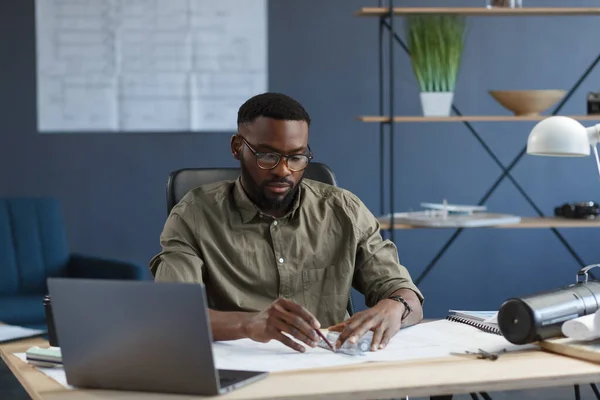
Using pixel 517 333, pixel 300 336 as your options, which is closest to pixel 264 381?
pixel 300 336

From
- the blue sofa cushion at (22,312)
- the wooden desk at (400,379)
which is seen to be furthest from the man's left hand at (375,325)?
the blue sofa cushion at (22,312)

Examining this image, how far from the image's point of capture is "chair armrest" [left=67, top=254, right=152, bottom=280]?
4000mm

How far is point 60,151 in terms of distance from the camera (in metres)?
4.73

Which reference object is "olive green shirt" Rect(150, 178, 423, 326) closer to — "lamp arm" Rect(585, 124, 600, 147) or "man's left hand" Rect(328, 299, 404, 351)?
"man's left hand" Rect(328, 299, 404, 351)

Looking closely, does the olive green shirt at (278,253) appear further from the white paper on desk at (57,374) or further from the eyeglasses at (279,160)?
the white paper on desk at (57,374)

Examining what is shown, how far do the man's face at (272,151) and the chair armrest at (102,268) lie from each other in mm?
1814

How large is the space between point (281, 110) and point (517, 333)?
2.56 ft

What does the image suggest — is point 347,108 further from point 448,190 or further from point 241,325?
point 241,325

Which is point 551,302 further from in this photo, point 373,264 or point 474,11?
point 474,11

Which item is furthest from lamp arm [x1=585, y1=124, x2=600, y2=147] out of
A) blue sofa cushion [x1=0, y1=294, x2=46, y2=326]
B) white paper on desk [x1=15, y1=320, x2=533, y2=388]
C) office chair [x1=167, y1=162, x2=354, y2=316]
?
blue sofa cushion [x1=0, y1=294, x2=46, y2=326]

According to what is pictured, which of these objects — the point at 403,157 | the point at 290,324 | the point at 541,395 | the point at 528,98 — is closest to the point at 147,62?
the point at 403,157

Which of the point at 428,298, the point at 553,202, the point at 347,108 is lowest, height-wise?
the point at 428,298

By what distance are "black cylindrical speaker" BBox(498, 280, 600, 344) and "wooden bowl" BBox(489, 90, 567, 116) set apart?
87.4 inches

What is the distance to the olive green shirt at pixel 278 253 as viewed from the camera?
2.26 metres
